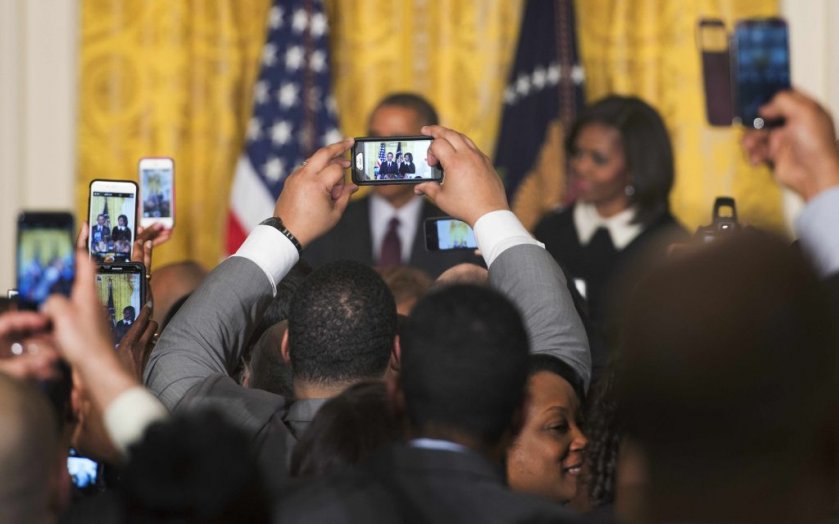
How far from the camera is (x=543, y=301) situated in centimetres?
242

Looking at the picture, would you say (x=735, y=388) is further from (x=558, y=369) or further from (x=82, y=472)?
(x=82, y=472)

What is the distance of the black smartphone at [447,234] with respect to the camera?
3078 millimetres

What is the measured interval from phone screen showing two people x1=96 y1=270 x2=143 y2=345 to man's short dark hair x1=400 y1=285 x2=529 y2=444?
1.08 m

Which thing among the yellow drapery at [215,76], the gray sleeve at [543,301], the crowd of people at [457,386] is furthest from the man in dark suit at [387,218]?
the gray sleeve at [543,301]

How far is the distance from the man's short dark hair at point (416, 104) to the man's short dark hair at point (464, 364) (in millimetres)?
3462

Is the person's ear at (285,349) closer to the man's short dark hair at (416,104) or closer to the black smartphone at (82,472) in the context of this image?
the black smartphone at (82,472)

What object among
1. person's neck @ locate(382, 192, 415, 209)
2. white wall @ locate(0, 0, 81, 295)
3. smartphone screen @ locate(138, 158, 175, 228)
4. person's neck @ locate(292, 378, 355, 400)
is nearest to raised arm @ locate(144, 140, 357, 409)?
person's neck @ locate(292, 378, 355, 400)

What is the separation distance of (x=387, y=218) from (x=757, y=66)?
309 centimetres

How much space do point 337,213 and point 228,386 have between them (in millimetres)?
527

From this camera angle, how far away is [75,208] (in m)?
6.04

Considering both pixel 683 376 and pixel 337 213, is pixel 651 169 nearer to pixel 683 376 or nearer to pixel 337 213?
pixel 337 213

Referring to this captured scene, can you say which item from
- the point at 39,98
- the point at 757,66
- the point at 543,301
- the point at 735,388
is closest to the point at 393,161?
the point at 543,301

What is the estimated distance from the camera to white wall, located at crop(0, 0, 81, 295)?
237 inches

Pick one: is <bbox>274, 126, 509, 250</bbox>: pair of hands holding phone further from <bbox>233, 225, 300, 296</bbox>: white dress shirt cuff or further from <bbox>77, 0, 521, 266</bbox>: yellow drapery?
<bbox>77, 0, 521, 266</bbox>: yellow drapery
